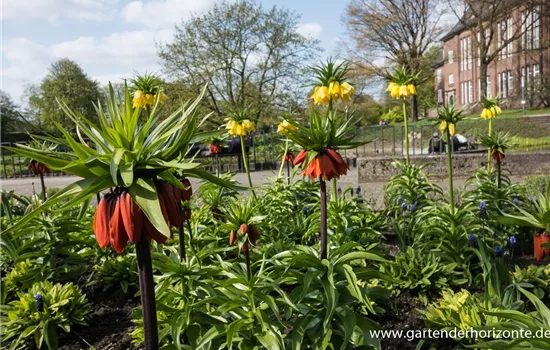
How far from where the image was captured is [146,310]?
1.37 m

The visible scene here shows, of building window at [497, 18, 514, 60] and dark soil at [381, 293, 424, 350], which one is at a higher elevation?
building window at [497, 18, 514, 60]

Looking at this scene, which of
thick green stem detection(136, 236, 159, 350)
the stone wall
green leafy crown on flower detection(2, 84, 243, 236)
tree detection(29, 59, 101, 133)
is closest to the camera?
green leafy crown on flower detection(2, 84, 243, 236)

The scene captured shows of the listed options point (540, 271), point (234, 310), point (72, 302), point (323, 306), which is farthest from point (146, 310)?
point (540, 271)

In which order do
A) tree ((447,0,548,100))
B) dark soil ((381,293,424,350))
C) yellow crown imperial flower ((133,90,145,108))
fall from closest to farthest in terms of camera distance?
1. dark soil ((381,293,424,350))
2. yellow crown imperial flower ((133,90,145,108))
3. tree ((447,0,548,100))

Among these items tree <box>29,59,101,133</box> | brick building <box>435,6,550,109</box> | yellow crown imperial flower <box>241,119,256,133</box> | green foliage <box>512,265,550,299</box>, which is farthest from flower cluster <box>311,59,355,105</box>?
tree <box>29,59,101,133</box>

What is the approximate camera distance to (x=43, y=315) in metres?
2.66

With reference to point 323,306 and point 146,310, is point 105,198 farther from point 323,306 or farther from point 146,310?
point 323,306

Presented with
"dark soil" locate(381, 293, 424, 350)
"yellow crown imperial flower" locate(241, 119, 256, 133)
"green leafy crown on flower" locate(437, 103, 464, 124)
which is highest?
"yellow crown imperial flower" locate(241, 119, 256, 133)

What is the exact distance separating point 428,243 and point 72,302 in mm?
2605

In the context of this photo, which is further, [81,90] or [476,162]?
[81,90]

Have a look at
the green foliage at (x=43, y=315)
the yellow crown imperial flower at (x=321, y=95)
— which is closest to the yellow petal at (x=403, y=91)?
the yellow crown imperial flower at (x=321, y=95)

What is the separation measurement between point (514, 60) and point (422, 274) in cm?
3333

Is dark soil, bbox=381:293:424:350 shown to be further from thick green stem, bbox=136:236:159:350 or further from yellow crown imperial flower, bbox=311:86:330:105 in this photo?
yellow crown imperial flower, bbox=311:86:330:105

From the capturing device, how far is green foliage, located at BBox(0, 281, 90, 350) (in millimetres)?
2603
